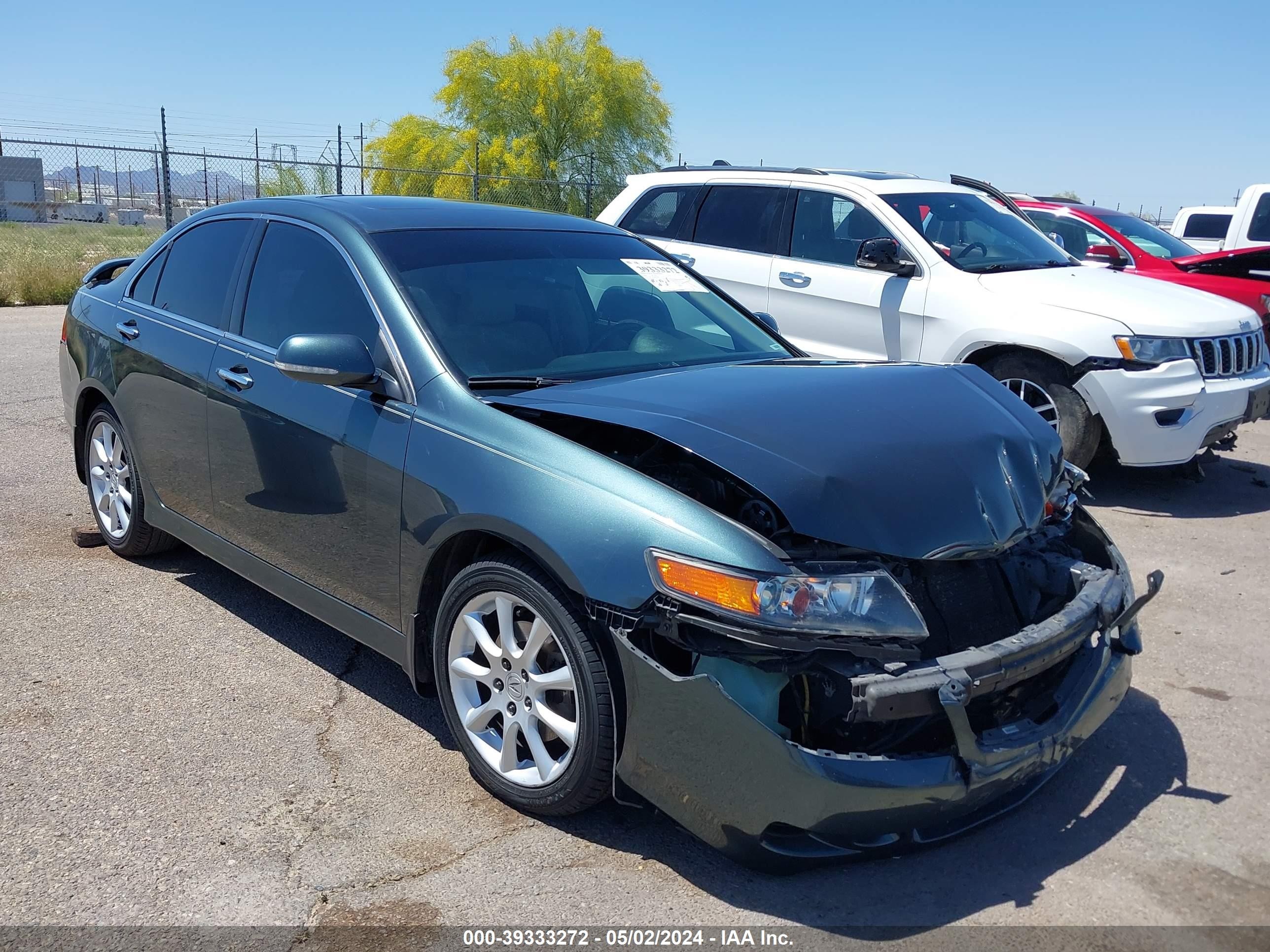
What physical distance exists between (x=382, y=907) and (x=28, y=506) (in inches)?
167

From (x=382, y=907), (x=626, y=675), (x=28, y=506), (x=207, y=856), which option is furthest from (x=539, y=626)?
(x=28, y=506)

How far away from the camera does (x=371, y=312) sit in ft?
12.0

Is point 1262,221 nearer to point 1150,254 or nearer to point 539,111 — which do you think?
point 1150,254

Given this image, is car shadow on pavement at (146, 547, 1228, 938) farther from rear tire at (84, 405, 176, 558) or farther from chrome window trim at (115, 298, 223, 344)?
rear tire at (84, 405, 176, 558)

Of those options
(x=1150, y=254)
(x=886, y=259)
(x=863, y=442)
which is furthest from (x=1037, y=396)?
(x=1150, y=254)

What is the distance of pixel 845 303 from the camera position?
24.2 ft

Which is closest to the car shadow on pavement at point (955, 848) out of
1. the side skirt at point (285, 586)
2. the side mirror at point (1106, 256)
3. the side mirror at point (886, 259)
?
the side skirt at point (285, 586)

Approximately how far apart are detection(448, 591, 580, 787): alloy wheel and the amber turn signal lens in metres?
0.43

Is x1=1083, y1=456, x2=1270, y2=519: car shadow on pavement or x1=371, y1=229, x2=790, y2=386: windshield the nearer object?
x1=371, y1=229, x2=790, y2=386: windshield

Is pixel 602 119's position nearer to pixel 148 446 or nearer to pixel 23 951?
pixel 148 446

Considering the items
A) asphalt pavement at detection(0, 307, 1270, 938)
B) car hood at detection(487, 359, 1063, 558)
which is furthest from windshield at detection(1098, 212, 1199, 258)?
car hood at detection(487, 359, 1063, 558)

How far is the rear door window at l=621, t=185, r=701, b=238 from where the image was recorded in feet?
27.5

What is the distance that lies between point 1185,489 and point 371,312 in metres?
5.69

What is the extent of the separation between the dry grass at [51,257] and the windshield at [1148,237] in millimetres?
14071
